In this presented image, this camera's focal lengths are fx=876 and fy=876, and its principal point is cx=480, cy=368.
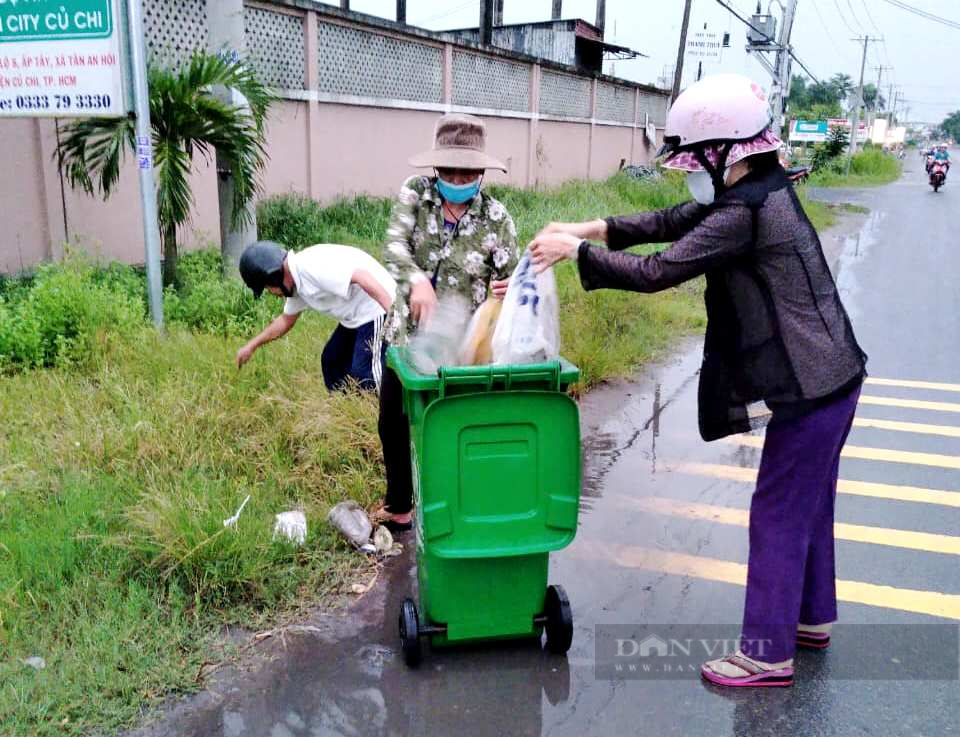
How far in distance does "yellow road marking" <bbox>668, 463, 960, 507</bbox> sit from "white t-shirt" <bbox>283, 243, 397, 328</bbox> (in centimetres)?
190

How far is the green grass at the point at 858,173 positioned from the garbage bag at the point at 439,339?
3017 cm

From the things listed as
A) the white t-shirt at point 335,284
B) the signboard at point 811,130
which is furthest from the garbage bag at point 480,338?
the signboard at point 811,130

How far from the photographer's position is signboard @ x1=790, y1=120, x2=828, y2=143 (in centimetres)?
4056

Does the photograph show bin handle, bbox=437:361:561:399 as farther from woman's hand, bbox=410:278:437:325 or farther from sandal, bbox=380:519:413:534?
sandal, bbox=380:519:413:534

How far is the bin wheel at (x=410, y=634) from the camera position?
2.82m

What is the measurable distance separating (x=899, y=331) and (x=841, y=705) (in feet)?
20.8

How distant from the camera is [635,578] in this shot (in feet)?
11.6

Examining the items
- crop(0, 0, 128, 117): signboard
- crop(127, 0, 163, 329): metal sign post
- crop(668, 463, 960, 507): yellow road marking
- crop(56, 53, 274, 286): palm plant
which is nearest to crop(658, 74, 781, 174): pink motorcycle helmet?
crop(668, 463, 960, 507): yellow road marking

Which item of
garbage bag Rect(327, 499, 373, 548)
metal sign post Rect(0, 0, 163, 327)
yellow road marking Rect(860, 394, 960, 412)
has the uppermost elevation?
metal sign post Rect(0, 0, 163, 327)

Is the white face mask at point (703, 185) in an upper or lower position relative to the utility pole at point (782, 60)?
lower

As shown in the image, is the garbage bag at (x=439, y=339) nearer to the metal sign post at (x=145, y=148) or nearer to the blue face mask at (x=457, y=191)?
the blue face mask at (x=457, y=191)

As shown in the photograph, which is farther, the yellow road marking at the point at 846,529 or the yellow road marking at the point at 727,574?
the yellow road marking at the point at 846,529

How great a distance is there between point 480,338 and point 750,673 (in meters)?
1.39

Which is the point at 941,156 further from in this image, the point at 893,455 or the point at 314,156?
the point at 893,455
